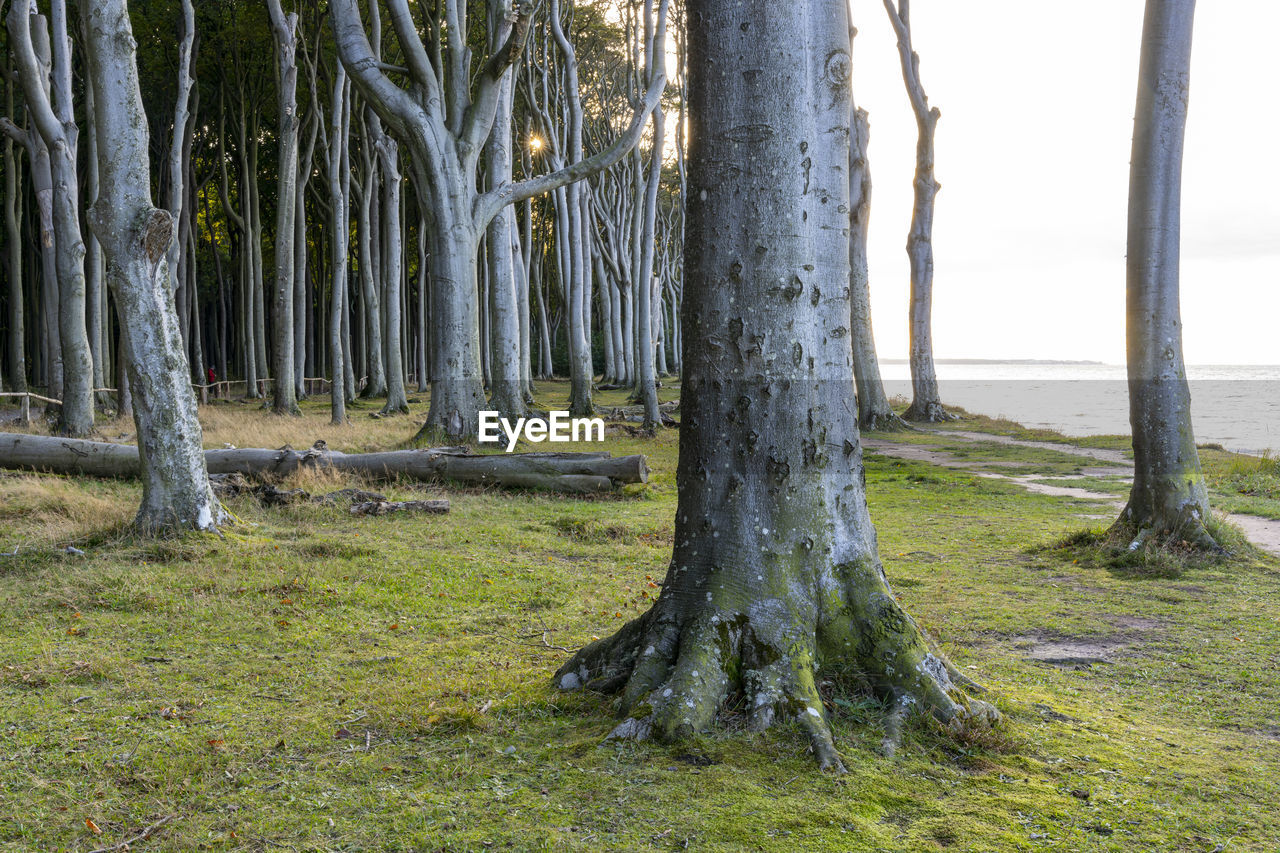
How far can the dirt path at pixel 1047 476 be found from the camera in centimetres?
892

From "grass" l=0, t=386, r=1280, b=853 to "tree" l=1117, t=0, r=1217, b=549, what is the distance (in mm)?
1023

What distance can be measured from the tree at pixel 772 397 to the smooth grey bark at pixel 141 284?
5.04 m

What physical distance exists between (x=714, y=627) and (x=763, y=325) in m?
1.29

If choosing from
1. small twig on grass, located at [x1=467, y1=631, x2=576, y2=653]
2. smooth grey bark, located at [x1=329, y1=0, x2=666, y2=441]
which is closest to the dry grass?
small twig on grass, located at [x1=467, y1=631, x2=576, y2=653]

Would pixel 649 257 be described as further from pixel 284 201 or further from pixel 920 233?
pixel 284 201

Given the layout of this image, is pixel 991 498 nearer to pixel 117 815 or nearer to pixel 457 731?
pixel 457 731

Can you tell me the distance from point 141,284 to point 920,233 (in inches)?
778

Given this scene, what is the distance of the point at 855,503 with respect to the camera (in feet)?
13.4

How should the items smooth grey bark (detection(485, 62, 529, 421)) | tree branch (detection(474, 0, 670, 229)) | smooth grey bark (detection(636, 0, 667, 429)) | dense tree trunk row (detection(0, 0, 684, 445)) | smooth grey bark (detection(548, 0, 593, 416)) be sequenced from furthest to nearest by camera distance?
1. smooth grey bark (detection(548, 0, 593, 416))
2. smooth grey bark (detection(636, 0, 667, 429))
3. smooth grey bark (detection(485, 62, 529, 421))
4. tree branch (detection(474, 0, 670, 229))
5. dense tree trunk row (detection(0, 0, 684, 445))

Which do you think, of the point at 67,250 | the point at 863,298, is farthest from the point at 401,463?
the point at 863,298

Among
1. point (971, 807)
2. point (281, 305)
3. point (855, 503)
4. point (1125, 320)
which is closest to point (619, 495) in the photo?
point (1125, 320)

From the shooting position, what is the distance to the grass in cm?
307

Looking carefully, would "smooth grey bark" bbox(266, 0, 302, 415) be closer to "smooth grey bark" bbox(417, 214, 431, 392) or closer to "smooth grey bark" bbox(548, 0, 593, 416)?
"smooth grey bark" bbox(548, 0, 593, 416)

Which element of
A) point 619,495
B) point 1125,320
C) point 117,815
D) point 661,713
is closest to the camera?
point 117,815
